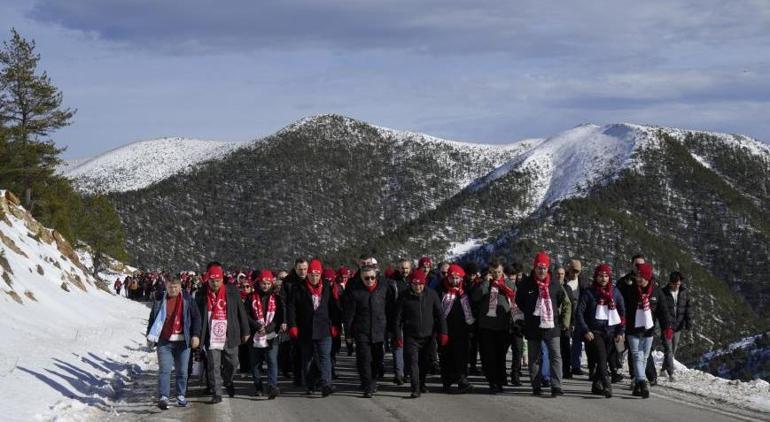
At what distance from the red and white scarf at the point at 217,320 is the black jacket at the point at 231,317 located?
0.06 metres

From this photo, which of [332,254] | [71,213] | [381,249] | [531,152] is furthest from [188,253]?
[531,152]

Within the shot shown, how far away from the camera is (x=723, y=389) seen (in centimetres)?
1434

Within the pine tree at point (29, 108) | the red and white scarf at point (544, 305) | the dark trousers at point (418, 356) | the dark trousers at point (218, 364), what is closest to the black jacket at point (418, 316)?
the dark trousers at point (418, 356)

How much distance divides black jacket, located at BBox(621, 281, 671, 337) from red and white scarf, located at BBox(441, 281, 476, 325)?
2.42 metres

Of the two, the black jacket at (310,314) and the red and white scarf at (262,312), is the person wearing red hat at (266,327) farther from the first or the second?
the black jacket at (310,314)

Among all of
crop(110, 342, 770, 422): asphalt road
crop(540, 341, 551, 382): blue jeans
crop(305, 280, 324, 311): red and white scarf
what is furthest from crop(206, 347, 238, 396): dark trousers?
crop(540, 341, 551, 382): blue jeans

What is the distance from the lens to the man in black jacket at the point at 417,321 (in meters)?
13.5

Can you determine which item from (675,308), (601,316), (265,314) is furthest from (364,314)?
(675,308)

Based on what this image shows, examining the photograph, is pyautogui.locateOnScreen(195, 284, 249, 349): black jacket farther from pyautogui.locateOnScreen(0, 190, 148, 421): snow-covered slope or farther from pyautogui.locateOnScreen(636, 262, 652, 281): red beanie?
pyautogui.locateOnScreen(636, 262, 652, 281): red beanie

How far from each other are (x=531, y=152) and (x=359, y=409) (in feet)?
390

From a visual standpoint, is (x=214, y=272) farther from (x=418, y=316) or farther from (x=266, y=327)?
(x=418, y=316)

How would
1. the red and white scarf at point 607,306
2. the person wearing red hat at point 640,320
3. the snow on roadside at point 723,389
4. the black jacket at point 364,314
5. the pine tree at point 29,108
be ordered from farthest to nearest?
the pine tree at point 29,108, the black jacket at point 364,314, the red and white scarf at point 607,306, the person wearing red hat at point 640,320, the snow on roadside at point 723,389

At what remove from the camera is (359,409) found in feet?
40.0

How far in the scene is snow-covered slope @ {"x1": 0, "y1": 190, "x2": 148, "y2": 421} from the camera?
1237 cm
